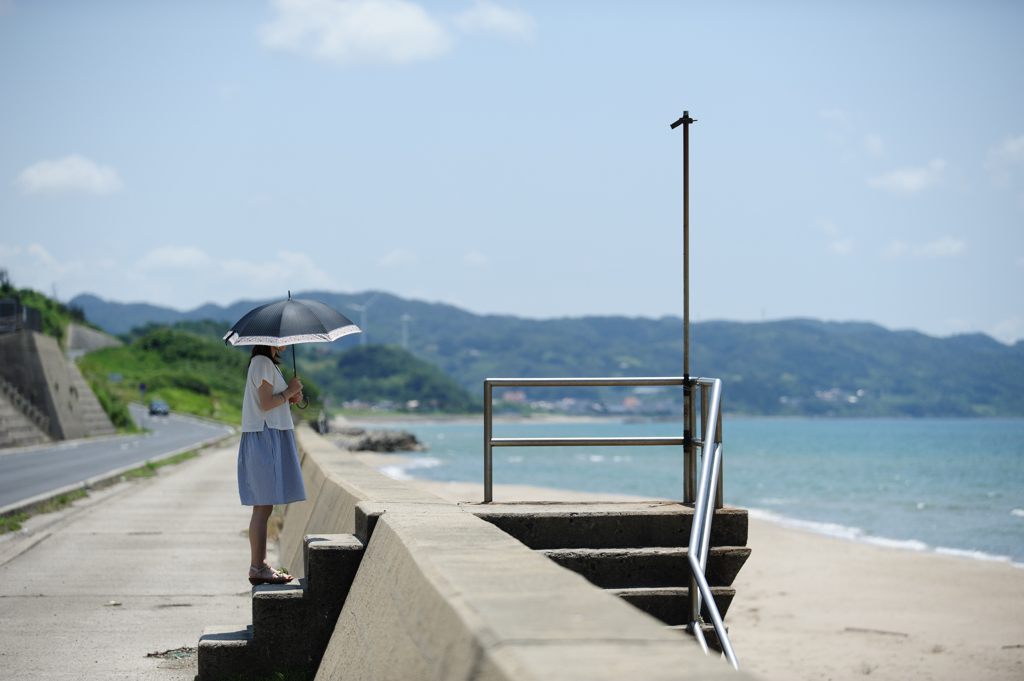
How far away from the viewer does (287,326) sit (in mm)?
6348

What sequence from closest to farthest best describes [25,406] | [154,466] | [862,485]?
[154,466] → [25,406] → [862,485]

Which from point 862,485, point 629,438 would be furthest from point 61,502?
point 862,485

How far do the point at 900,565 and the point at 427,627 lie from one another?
863 inches

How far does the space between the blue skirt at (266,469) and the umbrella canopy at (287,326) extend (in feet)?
2.01

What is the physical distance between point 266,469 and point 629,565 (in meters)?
2.79

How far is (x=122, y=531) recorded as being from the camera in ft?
40.8

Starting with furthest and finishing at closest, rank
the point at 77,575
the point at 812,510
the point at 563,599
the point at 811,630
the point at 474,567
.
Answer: the point at 812,510 < the point at 811,630 < the point at 77,575 < the point at 474,567 < the point at 563,599

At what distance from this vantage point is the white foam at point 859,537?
84.6 feet

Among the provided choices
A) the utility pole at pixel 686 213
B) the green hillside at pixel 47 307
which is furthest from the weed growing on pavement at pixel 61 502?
the green hillside at pixel 47 307

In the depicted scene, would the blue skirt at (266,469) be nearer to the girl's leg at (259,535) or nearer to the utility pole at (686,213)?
the girl's leg at (259,535)

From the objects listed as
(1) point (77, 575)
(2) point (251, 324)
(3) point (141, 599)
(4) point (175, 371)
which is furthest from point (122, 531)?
(4) point (175, 371)

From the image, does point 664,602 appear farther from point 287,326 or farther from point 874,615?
point 874,615

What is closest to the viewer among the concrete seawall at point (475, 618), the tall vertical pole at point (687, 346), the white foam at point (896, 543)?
the concrete seawall at point (475, 618)

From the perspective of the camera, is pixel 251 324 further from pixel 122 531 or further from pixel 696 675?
pixel 122 531
